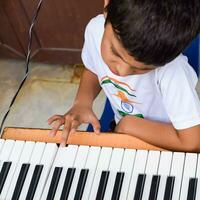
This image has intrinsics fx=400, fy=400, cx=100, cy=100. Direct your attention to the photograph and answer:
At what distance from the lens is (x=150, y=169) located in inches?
32.7

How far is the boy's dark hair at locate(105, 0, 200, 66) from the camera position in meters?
0.68

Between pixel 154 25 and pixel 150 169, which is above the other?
pixel 154 25

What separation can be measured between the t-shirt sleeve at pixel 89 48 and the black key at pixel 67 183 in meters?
0.34

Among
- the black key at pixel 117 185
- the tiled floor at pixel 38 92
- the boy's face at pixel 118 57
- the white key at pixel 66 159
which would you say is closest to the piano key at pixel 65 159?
the white key at pixel 66 159

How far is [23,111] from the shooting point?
6.48 ft

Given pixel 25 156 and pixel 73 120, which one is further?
pixel 73 120

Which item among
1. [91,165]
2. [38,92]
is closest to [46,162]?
[91,165]

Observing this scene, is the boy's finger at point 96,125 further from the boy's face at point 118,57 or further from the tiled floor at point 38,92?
the tiled floor at point 38,92

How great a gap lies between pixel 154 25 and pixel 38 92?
141 cm

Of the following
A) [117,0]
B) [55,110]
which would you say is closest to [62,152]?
[117,0]

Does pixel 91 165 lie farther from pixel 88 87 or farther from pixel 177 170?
pixel 88 87

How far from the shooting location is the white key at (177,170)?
2.61 ft

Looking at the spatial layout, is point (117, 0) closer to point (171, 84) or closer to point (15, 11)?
point (171, 84)

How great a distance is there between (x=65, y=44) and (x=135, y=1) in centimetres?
127
